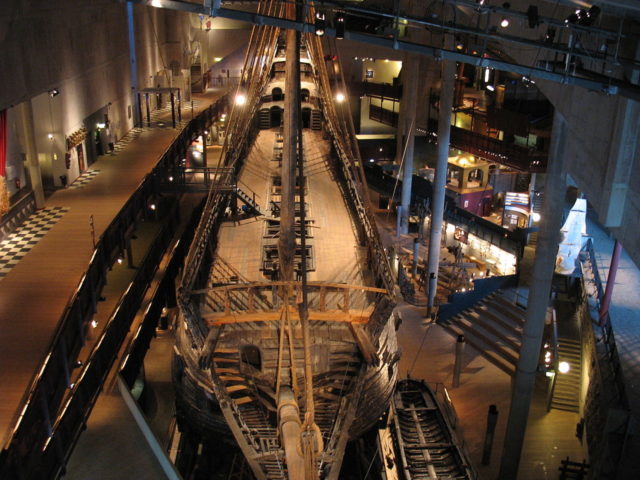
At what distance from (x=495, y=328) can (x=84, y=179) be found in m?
12.6

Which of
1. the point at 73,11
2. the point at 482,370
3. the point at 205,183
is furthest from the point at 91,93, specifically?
the point at 482,370

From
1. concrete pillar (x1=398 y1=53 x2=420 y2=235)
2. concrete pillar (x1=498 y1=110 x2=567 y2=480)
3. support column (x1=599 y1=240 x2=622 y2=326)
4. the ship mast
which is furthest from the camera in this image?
concrete pillar (x1=398 y1=53 x2=420 y2=235)

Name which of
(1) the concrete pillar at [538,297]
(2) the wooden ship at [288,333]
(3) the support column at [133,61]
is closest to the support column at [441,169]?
(2) the wooden ship at [288,333]

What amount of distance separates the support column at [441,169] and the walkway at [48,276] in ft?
29.2

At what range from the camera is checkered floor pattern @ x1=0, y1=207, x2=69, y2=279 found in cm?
1261

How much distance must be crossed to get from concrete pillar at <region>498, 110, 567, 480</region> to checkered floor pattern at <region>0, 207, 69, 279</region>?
33.3ft

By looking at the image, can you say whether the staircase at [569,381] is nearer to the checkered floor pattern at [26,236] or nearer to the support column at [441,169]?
the support column at [441,169]

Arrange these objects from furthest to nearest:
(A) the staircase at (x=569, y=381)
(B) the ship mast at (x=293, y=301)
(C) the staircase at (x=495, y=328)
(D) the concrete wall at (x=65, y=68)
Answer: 1. (C) the staircase at (x=495, y=328)
2. (A) the staircase at (x=569, y=381)
3. (D) the concrete wall at (x=65, y=68)
4. (B) the ship mast at (x=293, y=301)

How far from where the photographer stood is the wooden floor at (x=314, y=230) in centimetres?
1398

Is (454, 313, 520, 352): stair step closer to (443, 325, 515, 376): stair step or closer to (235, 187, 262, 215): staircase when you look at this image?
(443, 325, 515, 376): stair step

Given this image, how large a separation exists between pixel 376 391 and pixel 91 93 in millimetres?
13964

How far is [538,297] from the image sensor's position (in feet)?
38.4

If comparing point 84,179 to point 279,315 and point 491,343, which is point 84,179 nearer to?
point 279,315

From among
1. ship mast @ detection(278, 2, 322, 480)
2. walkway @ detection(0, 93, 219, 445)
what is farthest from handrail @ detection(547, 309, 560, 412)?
walkway @ detection(0, 93, 219, 445)
